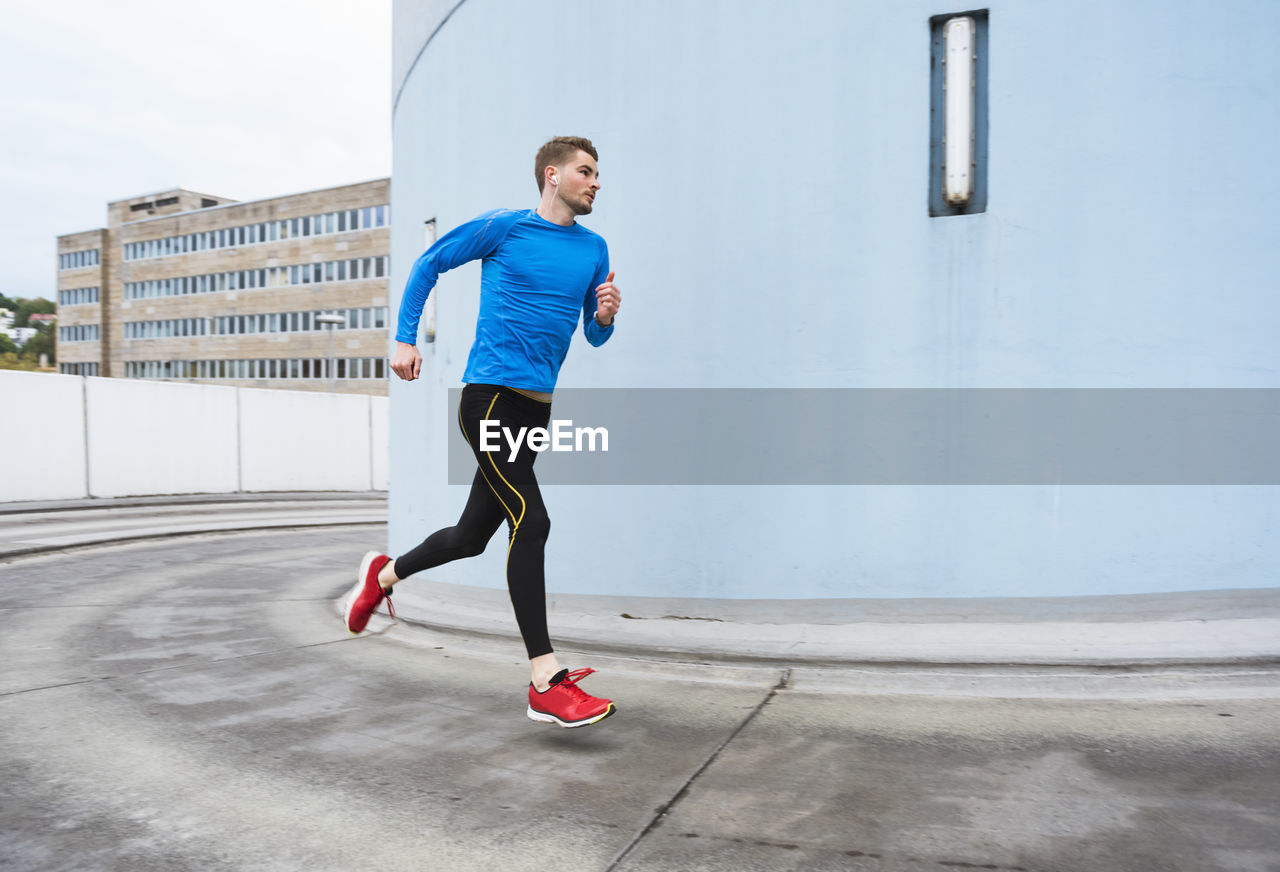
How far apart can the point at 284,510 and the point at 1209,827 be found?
1531 centimetres

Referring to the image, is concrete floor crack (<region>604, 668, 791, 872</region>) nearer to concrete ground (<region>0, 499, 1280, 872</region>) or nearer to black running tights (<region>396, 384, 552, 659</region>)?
concrete ground (<region>0, 499, 1280, 872</region>)

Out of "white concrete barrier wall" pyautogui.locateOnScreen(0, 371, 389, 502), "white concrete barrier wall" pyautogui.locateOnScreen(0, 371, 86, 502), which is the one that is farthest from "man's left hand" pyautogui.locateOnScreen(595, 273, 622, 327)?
"white concrete barrier wall" pyautogui.locateOnScreen(0, 371, 389, 502)

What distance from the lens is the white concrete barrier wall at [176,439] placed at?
15.1m

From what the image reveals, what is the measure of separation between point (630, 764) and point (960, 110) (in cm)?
331

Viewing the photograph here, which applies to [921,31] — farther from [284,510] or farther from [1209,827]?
[284,510]

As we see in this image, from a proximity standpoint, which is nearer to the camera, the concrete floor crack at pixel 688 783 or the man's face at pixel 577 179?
the concrete floor crack at pixel 688 783

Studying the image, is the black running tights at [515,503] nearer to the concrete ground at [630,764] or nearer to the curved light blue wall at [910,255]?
the concrete ground at [630,764]

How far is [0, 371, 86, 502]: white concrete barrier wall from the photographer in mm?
14766

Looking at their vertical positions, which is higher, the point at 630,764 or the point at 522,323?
the point at 522,323

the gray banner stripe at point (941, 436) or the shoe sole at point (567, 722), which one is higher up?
the gray banner stripe at point (941, 436)

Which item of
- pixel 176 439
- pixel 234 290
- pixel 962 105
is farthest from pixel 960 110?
pixel 234 290

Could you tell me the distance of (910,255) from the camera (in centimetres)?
452

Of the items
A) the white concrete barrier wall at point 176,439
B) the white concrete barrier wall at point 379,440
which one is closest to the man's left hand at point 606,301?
the white concrete barrier wall at point 176,439

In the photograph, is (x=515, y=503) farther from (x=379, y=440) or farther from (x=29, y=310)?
(x=29, y=310)
